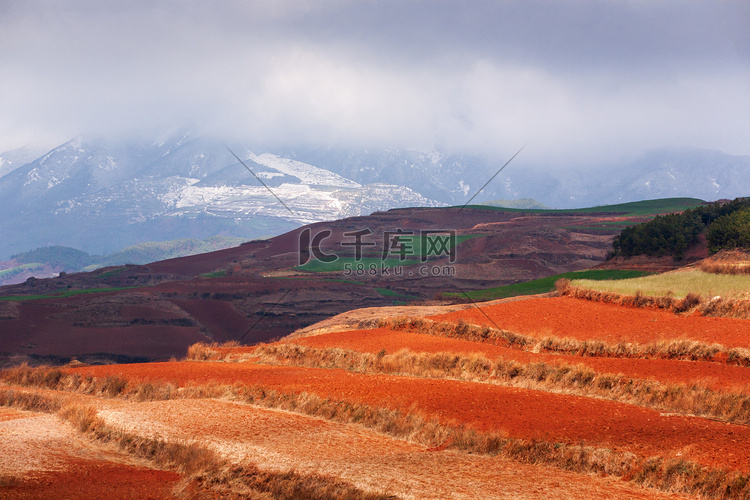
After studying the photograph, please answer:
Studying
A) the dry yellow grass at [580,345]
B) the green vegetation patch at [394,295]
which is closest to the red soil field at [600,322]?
the dry yellow grass at [580,345]

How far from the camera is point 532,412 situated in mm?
12297

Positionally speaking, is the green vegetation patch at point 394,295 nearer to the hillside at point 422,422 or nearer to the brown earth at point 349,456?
the hillside at point 422,422

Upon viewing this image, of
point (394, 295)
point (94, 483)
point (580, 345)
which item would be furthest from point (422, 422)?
point (394, 295)

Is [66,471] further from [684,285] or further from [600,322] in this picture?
[684,285]

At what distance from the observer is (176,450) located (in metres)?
9.86

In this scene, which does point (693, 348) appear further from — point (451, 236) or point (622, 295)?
point (451, 236)

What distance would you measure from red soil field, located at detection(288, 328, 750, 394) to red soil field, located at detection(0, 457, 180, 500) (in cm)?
1106

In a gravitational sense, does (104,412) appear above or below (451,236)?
below

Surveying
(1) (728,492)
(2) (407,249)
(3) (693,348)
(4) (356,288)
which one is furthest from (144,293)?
(1) (728,492)

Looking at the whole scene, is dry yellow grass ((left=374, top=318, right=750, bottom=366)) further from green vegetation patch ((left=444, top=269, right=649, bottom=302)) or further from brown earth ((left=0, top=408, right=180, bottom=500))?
green vegetation patch ((left=444, top=269, right=649, bottom=302))

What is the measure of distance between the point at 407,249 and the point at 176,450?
7818 cm

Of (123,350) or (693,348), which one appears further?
(123,350)

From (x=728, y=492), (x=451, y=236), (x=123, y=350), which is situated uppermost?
(x=451, y=236)

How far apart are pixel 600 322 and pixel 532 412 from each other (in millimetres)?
10575
